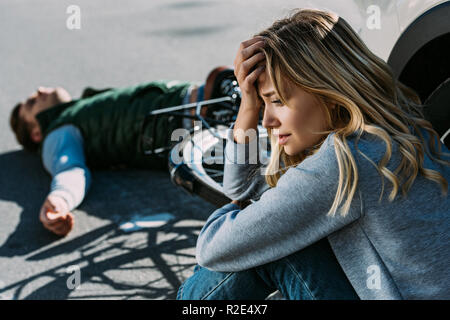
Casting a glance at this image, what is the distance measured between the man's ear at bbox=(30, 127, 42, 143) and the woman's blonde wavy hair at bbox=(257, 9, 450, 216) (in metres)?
2.97

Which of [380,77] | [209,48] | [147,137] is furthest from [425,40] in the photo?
[209,48]

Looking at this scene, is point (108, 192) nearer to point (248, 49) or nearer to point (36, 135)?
point (36, 135)

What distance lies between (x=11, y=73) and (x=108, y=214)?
11.4 feet

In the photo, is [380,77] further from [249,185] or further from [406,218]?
[249,185]

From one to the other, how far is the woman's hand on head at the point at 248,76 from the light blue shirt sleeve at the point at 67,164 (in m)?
1.71

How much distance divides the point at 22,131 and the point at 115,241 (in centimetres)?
168

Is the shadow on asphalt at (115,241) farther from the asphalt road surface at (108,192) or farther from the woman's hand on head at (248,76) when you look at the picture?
the woman's hand on head at (248,76)

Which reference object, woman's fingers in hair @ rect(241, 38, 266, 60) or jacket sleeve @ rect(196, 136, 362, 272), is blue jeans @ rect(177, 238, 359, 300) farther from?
woman's fingers in hair @ rect(241, 38, 266, 60)

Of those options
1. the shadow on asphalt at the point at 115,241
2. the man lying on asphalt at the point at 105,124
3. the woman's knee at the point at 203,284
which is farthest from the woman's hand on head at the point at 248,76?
the man lying on asphalt at the point at 105,124

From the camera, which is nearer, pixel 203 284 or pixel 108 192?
pixel 203 284

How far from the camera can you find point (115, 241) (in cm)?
304

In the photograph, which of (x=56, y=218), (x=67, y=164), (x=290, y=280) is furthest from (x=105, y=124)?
(x=290, y=280)

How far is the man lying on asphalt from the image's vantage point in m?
3.62
